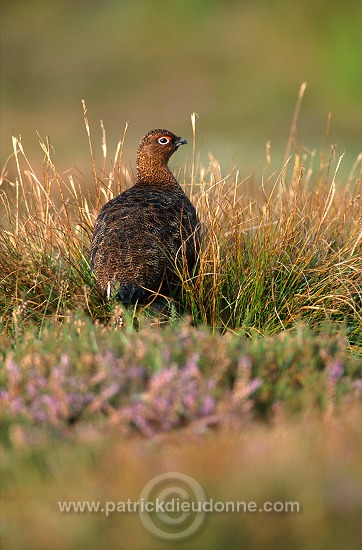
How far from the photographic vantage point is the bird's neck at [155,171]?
17.8ft

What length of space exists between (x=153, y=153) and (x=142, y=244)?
100 centimetres

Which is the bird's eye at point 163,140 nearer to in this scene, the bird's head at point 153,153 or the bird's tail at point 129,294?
the bird's head at point 153,153

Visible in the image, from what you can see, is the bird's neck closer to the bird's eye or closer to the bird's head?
the bird's head

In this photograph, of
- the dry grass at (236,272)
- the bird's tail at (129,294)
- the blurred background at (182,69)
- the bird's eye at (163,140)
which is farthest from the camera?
the blurred background at (182,69)

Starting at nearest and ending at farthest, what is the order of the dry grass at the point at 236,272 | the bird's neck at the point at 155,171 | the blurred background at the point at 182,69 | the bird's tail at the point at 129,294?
the bird's tail at the point at 129,294, the dry grass at the point at 236,272, the bird's neck at the point at 155,171, the blurred background at the point at 182,69

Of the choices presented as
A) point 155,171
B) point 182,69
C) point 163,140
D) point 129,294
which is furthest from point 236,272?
point 182,69

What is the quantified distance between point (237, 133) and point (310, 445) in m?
25.5

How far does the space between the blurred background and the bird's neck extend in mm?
18783

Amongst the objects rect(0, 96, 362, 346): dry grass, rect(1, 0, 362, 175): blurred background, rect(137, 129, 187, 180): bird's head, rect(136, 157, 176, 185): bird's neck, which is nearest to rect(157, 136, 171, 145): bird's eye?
rect(137, 129, 187, 180): bird's head

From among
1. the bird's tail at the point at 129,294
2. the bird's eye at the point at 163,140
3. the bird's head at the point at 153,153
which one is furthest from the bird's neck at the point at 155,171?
the bird's tail at the point at 129,294

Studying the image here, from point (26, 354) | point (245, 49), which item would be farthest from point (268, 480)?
point (245, 49)

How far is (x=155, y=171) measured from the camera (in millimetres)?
5430

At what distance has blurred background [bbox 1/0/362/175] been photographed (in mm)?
29062

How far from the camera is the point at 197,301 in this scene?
4734 millimetres
